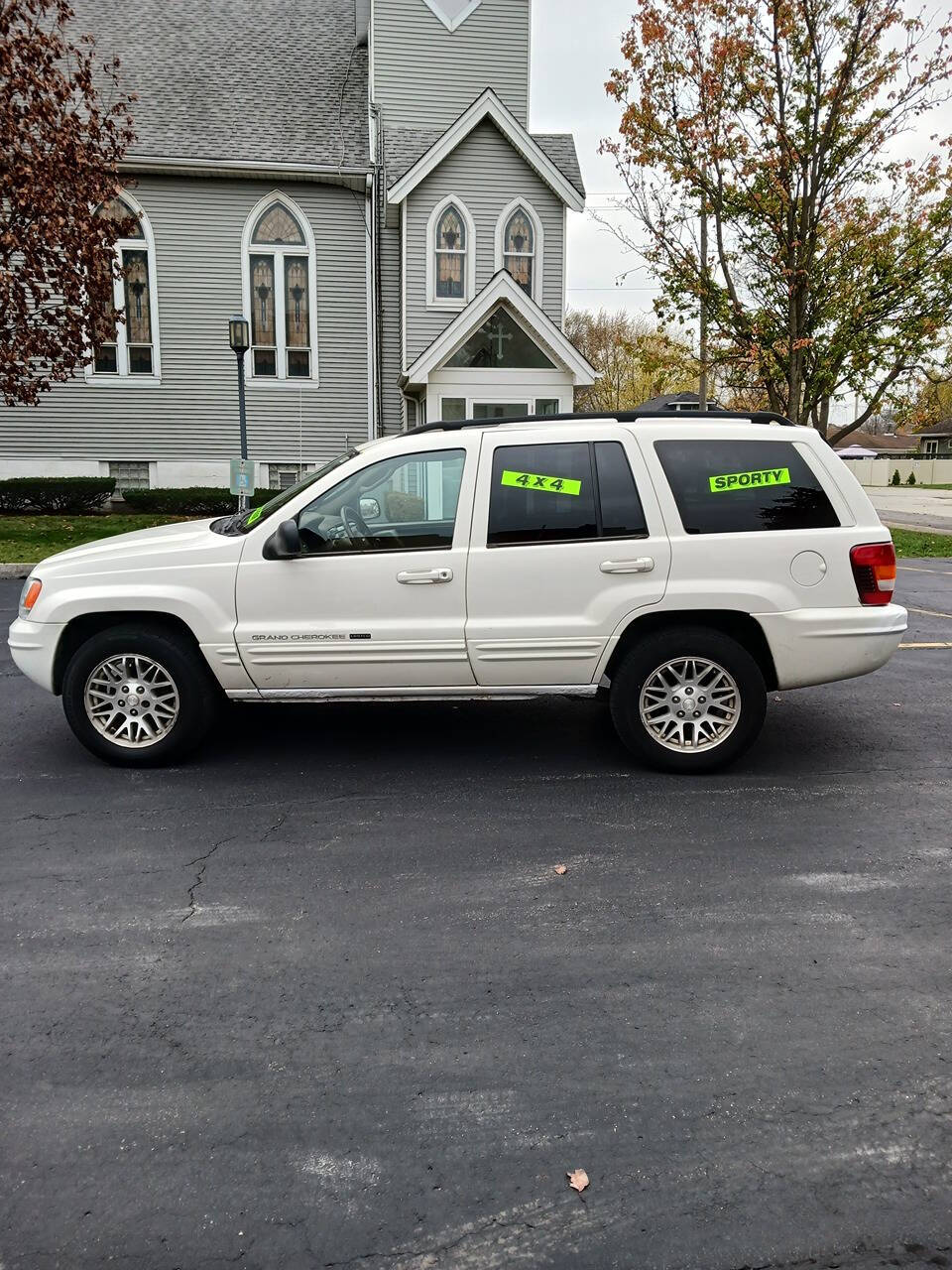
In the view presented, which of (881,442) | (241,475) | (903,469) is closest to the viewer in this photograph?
(241,475)

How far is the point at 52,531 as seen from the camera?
56.1 ft

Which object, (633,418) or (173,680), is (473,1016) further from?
(633,418)

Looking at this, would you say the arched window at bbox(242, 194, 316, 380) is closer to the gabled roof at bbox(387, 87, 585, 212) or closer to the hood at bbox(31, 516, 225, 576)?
the gabled roof at bbox(387, 87, 585, 212)

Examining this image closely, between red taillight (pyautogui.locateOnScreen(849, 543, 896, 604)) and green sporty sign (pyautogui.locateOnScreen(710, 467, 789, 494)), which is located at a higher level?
green sporty sign (pyautogui.locateOnScreen(710, 467, 789, 494))

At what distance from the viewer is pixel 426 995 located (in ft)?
11.0

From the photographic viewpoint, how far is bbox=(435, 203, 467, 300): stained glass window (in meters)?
20.5

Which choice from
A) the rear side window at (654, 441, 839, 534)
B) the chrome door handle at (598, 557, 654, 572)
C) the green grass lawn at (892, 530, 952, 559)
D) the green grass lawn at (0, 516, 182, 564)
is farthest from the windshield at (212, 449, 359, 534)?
the green grass lawn at (892, 530, 952, 559)

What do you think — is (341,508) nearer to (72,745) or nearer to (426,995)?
(72,745)

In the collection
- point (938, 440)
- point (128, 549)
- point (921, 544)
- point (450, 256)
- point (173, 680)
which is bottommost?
point (173, 680)

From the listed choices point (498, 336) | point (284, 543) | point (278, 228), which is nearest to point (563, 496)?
point (284, 543)

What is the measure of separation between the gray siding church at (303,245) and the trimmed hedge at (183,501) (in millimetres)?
1657

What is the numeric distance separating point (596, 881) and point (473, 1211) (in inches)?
77.0

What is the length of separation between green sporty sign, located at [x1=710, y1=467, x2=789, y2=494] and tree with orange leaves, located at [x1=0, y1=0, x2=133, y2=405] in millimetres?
13081

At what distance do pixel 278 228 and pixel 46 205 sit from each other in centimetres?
710
